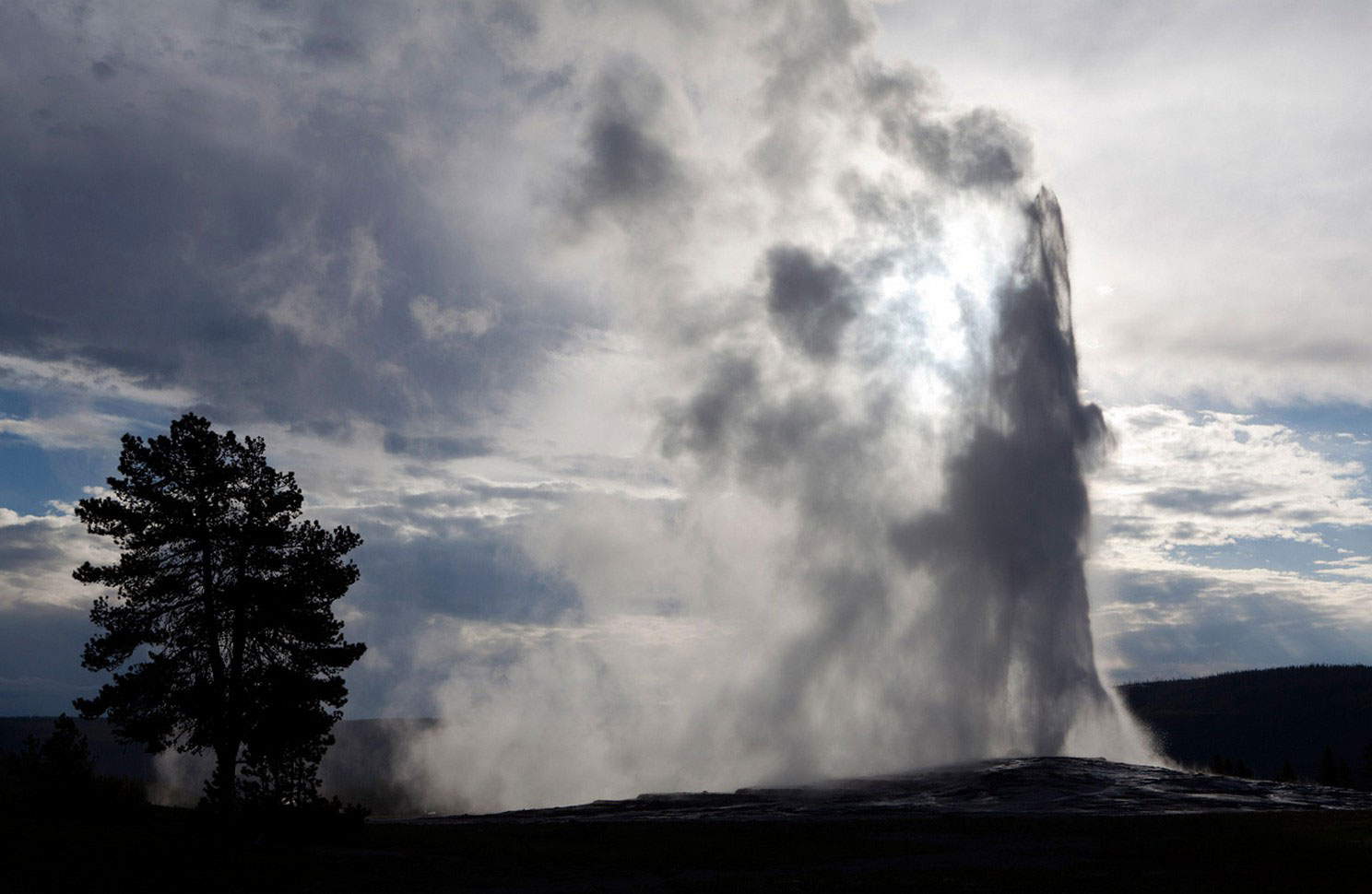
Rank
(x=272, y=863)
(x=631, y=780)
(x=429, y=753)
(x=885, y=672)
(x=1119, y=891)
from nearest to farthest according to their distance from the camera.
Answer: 1. (x=1119, y=891)
2. (x=272, y=863)
3. (x=885, y=672)
4. (x=631, y=780)
5. (x=429, y=753)

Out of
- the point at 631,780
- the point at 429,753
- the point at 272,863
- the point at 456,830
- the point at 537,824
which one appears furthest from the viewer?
the point at 429,753

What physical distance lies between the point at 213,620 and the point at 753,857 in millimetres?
18457

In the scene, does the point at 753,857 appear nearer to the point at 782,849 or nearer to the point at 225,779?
the point at 782,849

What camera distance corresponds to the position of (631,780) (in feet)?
324

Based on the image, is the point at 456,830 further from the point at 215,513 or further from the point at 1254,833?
the point at 1254,833

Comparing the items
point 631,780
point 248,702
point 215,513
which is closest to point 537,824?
point 248,702

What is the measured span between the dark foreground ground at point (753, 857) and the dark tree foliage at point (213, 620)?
3055 mm

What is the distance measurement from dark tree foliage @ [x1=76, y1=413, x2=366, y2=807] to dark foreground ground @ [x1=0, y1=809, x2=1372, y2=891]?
306cm

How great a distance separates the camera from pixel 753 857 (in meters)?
30.3

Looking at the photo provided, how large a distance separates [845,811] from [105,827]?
29119 millimetres

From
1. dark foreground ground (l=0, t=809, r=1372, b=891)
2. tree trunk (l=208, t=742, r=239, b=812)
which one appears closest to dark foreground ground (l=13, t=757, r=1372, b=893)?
dark foreground ground (l=0, t=809, r=1372, b=891)

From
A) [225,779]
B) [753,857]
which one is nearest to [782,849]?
[753,857]

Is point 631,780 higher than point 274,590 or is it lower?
lower

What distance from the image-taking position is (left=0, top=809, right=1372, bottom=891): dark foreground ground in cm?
2380
